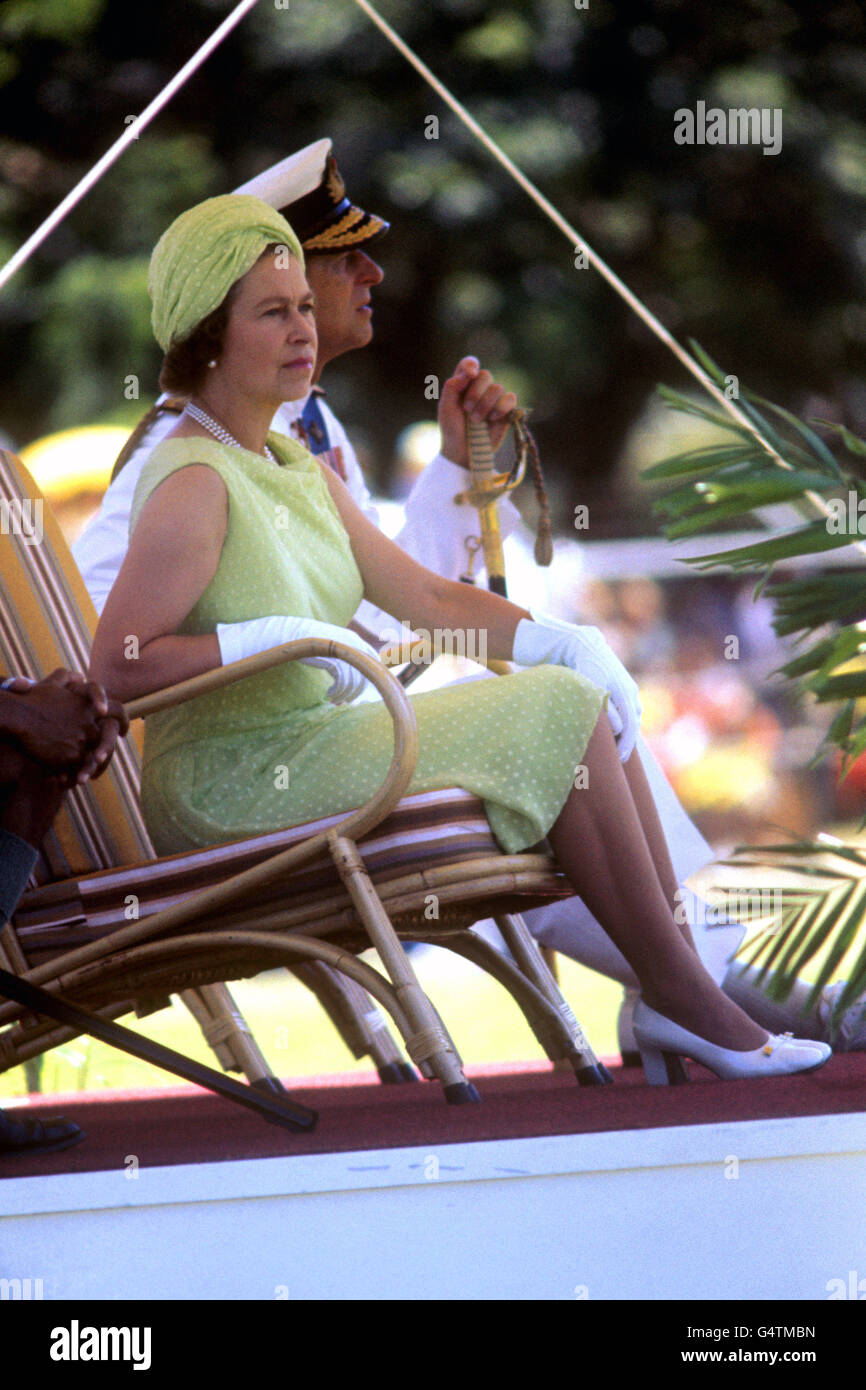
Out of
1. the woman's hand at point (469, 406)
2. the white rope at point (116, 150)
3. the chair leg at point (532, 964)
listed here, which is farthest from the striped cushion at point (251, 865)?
the white rope at point (116, 150)

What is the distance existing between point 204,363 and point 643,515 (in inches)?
229

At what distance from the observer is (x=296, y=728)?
2.26 metres

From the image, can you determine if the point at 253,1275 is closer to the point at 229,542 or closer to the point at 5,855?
the point at 5,855

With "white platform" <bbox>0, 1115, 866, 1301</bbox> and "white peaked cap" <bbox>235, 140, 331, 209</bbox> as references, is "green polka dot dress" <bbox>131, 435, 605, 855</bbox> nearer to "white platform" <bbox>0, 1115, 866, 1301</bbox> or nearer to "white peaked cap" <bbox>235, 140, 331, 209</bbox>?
"white platform" <bbox>0, 1115, 866, 1301</bbox>

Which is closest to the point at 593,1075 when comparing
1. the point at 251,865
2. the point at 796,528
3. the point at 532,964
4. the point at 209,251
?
the point at 532,964

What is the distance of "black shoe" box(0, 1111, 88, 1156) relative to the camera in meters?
2.06

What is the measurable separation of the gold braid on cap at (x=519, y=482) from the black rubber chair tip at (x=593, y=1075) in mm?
741

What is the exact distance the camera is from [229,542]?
2.28 metres

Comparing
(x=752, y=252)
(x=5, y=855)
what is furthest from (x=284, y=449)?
(x=752, y=252)

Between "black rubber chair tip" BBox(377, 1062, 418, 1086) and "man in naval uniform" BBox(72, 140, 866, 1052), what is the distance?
1.07 feet

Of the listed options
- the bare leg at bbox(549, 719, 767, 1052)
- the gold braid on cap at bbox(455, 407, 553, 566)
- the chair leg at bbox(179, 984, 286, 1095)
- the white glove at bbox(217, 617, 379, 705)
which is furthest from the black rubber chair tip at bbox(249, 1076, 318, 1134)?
the gold braid on cap at bbox(455, 407, 553, 566)

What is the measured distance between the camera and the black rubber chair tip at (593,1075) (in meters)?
2.42

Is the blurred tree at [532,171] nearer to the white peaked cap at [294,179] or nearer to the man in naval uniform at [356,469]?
the man in naval uniform at [356,469]

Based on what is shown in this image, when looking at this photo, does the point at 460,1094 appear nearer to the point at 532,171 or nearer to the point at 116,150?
the point at 116,150
